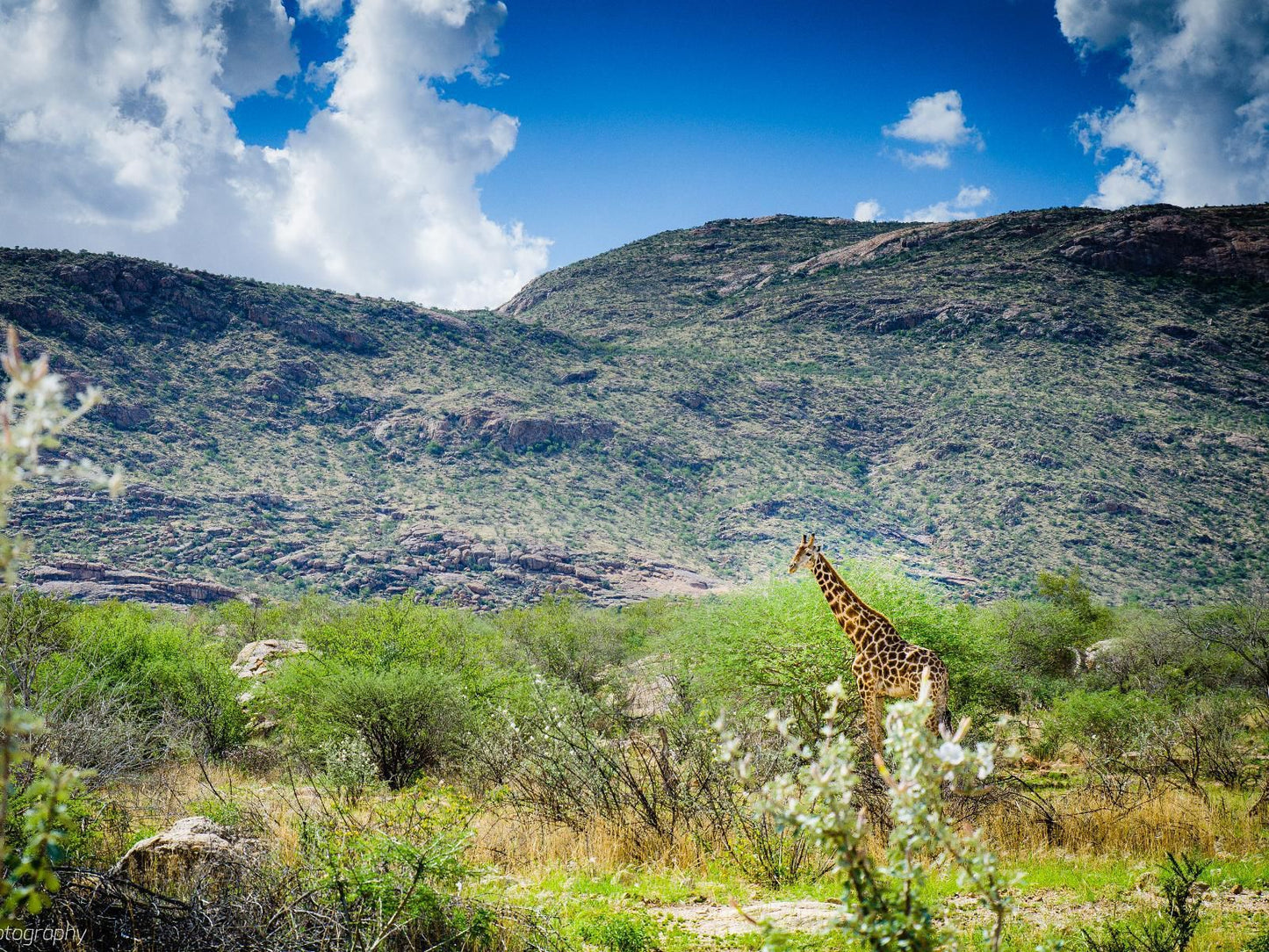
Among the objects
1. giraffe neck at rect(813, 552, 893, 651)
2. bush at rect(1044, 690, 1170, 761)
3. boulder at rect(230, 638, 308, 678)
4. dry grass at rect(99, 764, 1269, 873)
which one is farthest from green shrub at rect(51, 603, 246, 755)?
bush at rect(1044, 690, 1170, 761)

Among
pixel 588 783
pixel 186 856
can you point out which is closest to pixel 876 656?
pixel 588 783

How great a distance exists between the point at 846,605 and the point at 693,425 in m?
73.6

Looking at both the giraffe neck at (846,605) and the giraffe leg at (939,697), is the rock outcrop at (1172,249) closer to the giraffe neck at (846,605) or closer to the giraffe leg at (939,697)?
the giraffe neck at (846,605)

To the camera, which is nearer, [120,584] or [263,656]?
[263,656]

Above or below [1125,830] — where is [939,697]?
above

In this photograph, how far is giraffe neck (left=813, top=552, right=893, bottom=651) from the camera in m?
9.63

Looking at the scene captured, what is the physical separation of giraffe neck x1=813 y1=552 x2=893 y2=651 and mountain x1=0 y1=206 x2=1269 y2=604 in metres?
49.9

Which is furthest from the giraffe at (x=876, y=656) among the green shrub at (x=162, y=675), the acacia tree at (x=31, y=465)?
the green shrub at (x=162, y=675)

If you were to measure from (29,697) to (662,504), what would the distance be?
219 ft

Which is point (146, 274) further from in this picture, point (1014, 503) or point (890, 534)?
point (1014, 503)

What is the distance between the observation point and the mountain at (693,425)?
5853cm

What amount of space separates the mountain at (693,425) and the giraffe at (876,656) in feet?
164

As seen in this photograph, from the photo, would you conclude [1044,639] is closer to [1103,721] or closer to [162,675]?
[1103,721]

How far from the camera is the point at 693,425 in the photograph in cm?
8312
